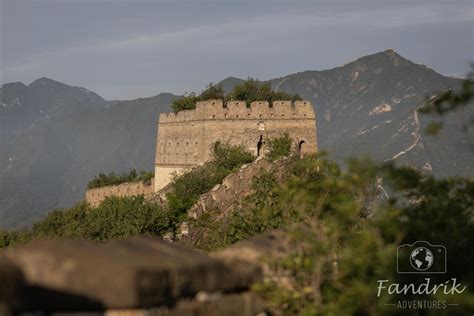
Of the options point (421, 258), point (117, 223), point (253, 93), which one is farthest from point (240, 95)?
point (421, 258)

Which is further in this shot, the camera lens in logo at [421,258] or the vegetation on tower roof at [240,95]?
the vegetation on tower roof at [240,95]

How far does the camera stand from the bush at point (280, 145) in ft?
118

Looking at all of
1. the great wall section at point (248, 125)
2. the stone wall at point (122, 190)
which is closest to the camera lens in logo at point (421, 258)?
the great wall section at point (248, 125)

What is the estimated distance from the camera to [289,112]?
39094 millimetres

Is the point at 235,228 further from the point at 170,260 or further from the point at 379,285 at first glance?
the point at 170,260

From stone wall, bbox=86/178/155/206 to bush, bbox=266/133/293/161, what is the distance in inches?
330

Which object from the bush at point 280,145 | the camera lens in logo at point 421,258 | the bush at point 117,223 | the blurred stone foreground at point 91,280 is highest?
the bush at point 280,145

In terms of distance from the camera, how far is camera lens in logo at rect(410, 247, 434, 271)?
9.43m

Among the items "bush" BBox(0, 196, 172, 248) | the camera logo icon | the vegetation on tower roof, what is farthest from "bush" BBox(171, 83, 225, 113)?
the camera logo icon

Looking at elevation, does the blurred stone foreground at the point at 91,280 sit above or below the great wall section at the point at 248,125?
below

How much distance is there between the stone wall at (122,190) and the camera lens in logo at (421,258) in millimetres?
33903

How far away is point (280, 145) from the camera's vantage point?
36969mm


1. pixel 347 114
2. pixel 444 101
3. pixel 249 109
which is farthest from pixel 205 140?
pixel 347 114

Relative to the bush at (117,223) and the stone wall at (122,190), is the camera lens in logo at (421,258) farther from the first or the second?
the stone wall at (122,190)
